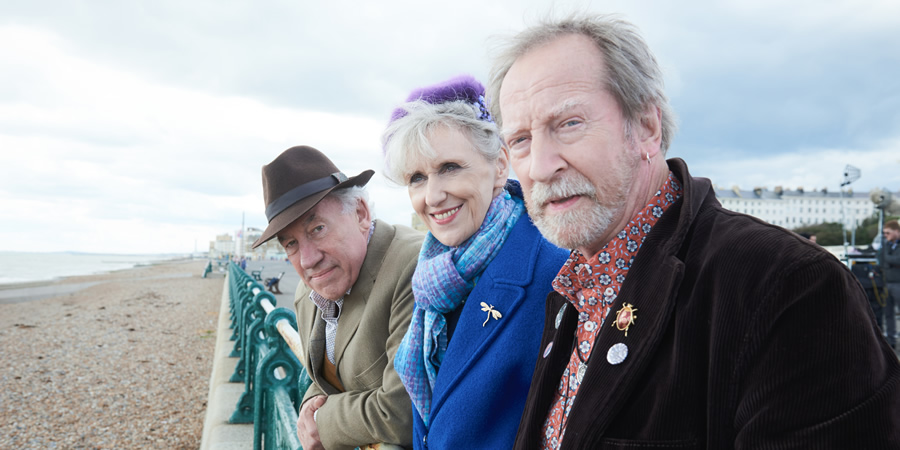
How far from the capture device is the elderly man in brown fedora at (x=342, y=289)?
7.34 feet

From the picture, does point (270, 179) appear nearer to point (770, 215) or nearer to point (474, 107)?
point (474, 107)

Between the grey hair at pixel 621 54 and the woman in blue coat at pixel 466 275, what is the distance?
0.57 meters

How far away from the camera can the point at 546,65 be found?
59.1 inches

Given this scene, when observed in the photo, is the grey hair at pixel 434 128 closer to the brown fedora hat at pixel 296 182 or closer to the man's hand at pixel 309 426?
the brown fedora hat at pixel 296 182

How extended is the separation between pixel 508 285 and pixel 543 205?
1.29ft

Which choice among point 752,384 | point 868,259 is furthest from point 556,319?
point 868,259

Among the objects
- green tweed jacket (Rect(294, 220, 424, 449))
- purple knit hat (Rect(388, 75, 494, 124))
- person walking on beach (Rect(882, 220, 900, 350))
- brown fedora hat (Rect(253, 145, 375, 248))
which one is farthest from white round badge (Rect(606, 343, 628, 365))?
person walking on beach (Rect(882, 220, 900, 350))

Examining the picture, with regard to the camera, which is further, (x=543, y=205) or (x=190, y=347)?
(x=190, y=347)

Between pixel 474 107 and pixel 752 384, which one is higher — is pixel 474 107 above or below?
above

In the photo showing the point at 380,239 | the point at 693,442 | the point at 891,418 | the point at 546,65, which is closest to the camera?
the point at 891,418

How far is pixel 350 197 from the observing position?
2752 mm

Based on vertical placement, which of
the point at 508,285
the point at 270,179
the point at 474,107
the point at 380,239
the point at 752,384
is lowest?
the point at 752,384

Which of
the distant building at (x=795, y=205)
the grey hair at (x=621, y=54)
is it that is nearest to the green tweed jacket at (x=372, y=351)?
the grey hair at (x=621, y=54)

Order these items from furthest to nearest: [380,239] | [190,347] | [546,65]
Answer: [190,347] → [380,239] → [546,65]
